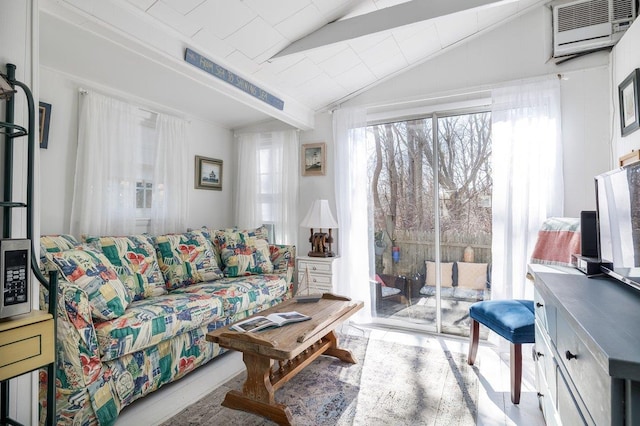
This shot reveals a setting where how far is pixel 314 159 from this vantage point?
388cm

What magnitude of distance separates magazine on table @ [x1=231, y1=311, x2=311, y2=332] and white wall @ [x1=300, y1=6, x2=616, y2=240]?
7.55ft

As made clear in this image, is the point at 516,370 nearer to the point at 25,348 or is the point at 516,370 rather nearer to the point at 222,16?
the point at 25,348

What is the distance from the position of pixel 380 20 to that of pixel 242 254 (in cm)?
234

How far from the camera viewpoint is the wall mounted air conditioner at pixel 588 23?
252 centimetres

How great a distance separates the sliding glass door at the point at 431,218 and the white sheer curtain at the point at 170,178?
1.91 m

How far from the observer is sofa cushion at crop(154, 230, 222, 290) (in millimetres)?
2930

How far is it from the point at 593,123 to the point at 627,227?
176 cm

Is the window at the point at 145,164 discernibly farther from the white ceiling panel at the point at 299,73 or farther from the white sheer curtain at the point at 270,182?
the white ceiling panel at the point at 299,73

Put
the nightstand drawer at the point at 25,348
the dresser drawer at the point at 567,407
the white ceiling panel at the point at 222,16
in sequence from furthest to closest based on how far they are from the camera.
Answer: the white ceiling panel at the point at 222,16 < the nightstand drawer at the point at 25,348 < the dresser drawer at the point at 567,407

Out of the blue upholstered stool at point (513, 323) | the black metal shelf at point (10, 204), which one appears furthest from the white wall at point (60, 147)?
the blue upholstered stool at point (513, 323)

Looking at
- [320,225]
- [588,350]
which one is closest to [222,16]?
[320,225]

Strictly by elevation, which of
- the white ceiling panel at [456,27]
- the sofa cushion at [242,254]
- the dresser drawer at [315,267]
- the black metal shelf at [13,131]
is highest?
the white ceiling panel at [456,27]

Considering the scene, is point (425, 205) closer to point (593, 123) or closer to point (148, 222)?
point (593, 123)

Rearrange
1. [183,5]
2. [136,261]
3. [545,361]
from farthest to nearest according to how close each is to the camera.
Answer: [136,261] < [183,5] < [545,361]
